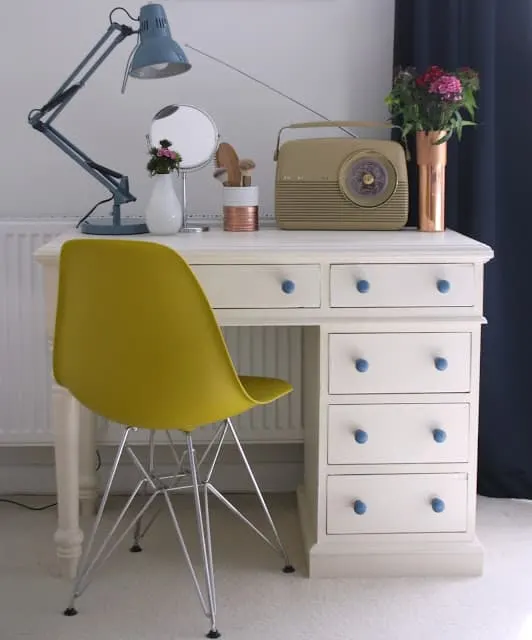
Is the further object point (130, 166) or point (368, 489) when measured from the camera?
point (130, 166)

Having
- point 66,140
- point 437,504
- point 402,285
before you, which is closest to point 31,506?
point 66,140

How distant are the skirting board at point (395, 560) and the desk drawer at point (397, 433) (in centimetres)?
22

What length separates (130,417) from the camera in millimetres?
2127

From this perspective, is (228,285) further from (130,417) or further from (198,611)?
(198,611)

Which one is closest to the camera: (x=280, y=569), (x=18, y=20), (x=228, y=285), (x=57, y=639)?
(x=57, y=639)

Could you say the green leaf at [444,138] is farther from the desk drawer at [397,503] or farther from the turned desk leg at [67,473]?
the turned desk leg at [67,473]

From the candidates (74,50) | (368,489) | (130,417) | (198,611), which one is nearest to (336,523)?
(368,489)

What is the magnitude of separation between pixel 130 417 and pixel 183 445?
859 millimetres

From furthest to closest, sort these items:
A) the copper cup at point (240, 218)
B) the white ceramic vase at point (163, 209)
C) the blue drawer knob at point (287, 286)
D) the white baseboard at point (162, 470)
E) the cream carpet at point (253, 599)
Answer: the white baseboard at point (162, 470) → the copper cup at point (240, 218) → the white ceramic vase at point (163, 209) → the blue drawer knob at point (287, 286) → the cream carpet at point (253, 599)

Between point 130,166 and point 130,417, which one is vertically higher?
point 130,166

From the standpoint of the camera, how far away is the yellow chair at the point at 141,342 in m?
1.99

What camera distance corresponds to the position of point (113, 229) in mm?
2492

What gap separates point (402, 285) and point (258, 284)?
35 centimetres

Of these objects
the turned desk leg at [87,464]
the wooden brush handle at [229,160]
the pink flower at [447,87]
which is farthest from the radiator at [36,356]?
the pink flower at [447,87]
